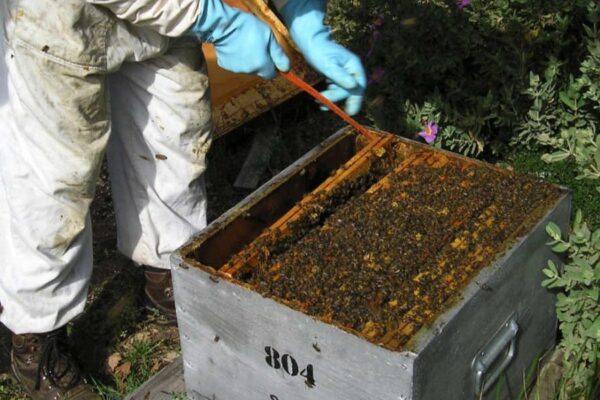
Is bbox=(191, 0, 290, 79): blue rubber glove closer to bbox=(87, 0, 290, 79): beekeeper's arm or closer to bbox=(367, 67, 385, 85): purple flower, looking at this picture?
bbox=(87, 0, 290, 79): beekeeper's arm

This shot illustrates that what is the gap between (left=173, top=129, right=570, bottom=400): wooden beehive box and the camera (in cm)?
226

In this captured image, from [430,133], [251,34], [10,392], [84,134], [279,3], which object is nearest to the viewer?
[251,34]

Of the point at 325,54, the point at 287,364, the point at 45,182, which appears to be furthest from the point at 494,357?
the point at 45,182

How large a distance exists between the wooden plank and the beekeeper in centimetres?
20

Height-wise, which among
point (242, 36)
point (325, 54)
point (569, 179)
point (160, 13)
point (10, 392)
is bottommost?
point (10, 392)

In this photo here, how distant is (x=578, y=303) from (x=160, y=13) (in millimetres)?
1516

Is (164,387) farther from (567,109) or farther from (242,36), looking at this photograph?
(567,109)

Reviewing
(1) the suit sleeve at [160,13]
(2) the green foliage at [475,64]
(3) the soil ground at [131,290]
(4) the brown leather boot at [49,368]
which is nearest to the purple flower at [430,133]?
(2) the green foliage at [475,64]

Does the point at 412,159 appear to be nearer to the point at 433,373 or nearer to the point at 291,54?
the point at 291,54

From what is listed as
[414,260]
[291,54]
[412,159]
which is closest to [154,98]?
[291,54]

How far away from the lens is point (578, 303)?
271 centimetres

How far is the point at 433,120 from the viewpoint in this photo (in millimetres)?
3945

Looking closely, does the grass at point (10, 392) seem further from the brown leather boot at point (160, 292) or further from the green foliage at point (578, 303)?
the green foliage at point (578, 303)

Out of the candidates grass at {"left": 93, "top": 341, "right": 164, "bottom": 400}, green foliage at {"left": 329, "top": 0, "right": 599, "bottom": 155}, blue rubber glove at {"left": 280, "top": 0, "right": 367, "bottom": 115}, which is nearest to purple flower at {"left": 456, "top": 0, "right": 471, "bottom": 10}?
green foliage at {"left": 329, "top": 0, "right": 599, "bottom": 155}
